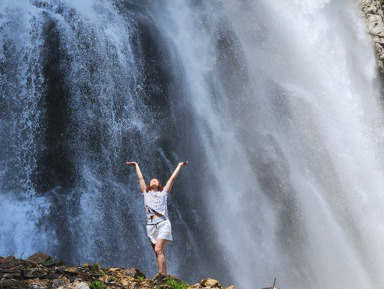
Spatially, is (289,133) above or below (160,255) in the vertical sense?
above

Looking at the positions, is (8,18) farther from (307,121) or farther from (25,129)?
(307,121)

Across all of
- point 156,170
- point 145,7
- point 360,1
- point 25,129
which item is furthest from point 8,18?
point 360,1

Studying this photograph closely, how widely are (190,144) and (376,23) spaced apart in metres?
10.1

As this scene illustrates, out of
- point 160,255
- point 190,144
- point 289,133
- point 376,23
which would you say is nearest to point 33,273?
point 160,255

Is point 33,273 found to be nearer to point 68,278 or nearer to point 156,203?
point 68,278

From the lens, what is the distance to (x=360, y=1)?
63.8ft

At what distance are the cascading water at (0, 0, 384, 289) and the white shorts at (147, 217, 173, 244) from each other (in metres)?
4.39

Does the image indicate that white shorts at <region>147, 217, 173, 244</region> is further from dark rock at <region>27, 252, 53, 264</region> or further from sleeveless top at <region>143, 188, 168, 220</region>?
dark rock at <region>27, 252, 53, 264</region>

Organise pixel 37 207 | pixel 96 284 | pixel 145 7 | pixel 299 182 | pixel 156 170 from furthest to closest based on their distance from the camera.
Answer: pixel 145 7 → pixel 299 182 → pixel 156 170 → pixel 37 207 → pixel 96 284

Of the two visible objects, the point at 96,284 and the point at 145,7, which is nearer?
the point at 96,284

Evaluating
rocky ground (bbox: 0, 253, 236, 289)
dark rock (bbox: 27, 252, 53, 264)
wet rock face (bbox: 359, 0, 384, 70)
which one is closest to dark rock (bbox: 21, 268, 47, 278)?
rocky ground (bbox: 0, 253, 236, 289)

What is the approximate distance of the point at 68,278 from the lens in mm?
6352

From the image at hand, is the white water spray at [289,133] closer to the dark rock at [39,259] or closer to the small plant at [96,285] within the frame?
the dark rock at [39,259]

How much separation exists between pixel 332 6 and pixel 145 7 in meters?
7.69
